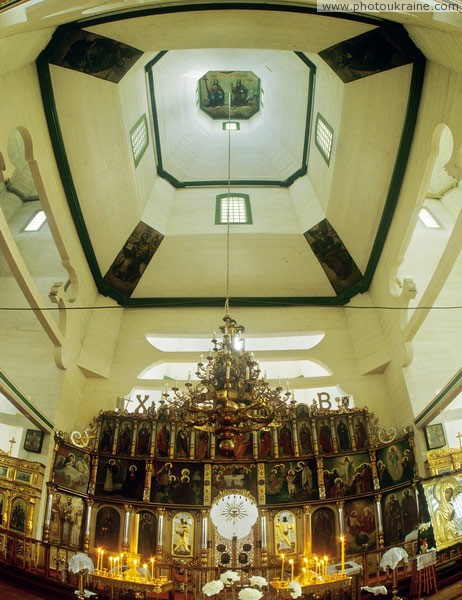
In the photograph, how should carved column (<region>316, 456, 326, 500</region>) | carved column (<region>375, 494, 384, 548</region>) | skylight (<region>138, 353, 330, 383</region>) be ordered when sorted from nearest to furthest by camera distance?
carved column (<region>375, 494, 384, 548</region>)
carved column (<region>316, 456, 326, 500</region>)
skylight (<region>138, 353, 330, 383</region>)

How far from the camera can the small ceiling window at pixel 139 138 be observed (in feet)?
46.2

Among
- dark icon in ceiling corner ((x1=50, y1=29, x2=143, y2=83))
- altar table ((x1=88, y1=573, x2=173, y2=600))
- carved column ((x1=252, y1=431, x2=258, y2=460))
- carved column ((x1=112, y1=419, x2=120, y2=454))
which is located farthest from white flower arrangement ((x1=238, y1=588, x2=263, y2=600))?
dark icon in ceiling corner ((x1=50, y1=29, x2=143, y2=83))

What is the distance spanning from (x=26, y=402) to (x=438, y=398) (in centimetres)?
907

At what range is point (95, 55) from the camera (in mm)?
10828

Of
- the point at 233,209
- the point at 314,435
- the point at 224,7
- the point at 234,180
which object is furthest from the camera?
the point at 234,180

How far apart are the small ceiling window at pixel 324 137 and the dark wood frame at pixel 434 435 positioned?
7735mm

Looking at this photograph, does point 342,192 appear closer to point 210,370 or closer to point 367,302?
point 367,302

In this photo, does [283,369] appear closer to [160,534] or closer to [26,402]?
[160,534]

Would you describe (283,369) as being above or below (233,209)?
below

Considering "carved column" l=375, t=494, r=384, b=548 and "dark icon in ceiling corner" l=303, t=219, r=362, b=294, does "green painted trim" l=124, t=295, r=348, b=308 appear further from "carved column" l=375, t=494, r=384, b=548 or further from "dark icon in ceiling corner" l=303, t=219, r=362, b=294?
"carved column" l=375, t=494, r=384, b=548

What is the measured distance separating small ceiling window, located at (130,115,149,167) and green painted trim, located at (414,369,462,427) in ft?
33.1

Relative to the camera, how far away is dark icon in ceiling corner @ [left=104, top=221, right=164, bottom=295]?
603 inches

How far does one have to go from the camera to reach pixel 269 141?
17.1 meters

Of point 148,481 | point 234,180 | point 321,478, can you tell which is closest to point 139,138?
point 234,180
